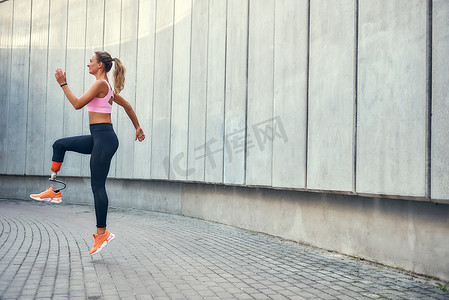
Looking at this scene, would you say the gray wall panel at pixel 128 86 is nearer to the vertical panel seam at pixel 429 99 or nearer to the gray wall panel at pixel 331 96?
the gray wall panel at pixel 331 96

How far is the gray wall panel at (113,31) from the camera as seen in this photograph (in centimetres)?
1305

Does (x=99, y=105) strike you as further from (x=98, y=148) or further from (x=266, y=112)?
(x=266, y=112)

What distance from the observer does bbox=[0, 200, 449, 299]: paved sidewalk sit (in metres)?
4.14

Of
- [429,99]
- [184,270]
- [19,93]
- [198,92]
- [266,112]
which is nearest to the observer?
[429,99]

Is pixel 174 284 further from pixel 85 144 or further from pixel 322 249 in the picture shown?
pixel 322 249

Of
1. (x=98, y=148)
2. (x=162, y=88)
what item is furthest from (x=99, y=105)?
(x=162, y=88)

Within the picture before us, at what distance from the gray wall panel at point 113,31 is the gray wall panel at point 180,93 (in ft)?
8.28

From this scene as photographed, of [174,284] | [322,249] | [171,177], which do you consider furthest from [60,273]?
[171,177]

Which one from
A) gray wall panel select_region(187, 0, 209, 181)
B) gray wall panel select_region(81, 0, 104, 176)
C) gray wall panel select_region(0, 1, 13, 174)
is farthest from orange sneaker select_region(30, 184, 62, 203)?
gray wall panel select_region(0, 1, 13, 174)

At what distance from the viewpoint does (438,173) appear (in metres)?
4.76

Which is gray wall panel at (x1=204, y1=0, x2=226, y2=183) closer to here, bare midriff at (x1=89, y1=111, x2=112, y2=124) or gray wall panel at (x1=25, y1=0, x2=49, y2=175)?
bare midriff at (x1=89, y1=111, x2=112, y2=124)

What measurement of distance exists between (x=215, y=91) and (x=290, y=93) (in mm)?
2606

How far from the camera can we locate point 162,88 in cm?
1156

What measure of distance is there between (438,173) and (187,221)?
6.07 metres
